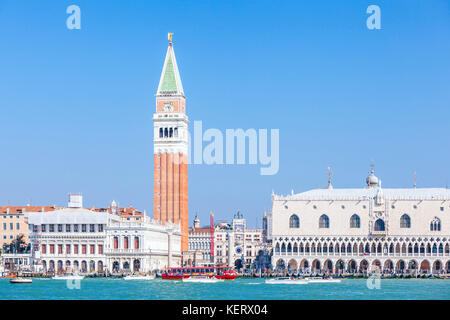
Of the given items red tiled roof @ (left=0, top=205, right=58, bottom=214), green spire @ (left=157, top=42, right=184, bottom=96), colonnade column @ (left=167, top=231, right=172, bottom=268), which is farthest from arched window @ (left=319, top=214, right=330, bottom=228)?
red tiled roof @ (left=0, top=205, right=58, bottom=214)

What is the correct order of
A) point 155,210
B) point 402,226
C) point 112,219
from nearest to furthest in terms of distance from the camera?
point 402,226 → point 112,219 → point 155,210

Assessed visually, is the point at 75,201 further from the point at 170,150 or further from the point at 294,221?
the point at 294,221

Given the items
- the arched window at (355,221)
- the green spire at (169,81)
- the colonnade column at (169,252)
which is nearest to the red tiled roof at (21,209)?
the colonnade column at (169,252)

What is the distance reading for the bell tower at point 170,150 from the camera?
349 ft

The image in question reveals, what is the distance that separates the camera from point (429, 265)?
285ft

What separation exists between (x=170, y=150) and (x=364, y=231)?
2996 cm

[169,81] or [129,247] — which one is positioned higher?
[169,81]

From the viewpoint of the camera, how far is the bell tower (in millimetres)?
106500

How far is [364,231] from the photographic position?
87.2 m

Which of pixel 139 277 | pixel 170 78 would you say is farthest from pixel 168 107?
pixel 139 277

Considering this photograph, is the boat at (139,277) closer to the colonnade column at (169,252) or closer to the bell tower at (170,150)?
the colonnade column at (169,252)
